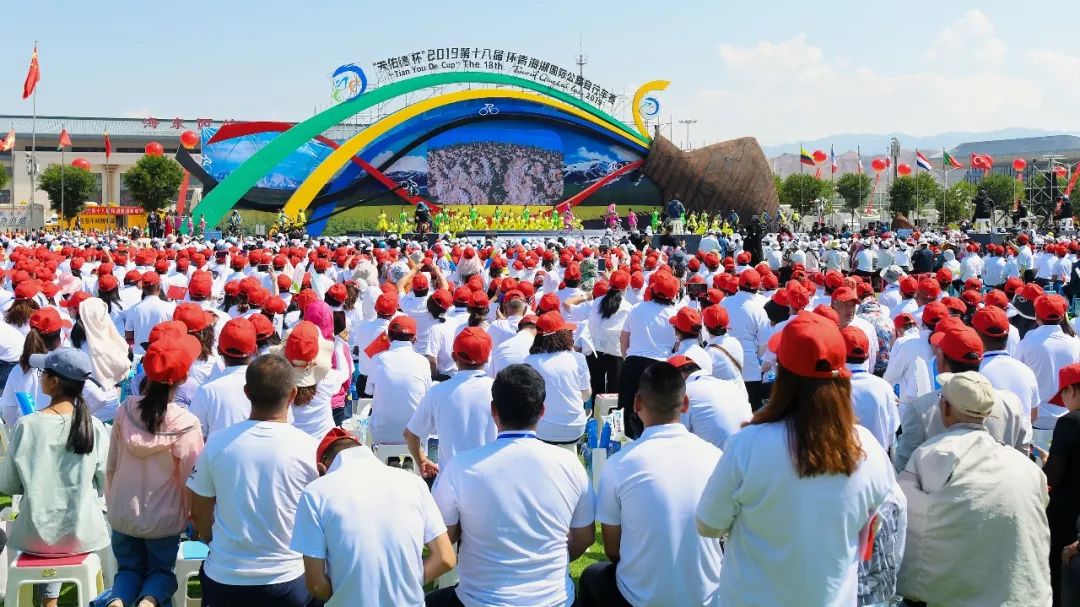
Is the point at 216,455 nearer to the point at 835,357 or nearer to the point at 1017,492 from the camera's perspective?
the point at 835,357

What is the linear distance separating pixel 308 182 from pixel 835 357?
138 ft

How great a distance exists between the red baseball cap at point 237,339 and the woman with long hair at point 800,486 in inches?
116

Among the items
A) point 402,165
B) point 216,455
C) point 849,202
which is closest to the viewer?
point 216,455

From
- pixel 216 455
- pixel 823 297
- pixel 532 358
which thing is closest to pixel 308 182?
pixel 823 297

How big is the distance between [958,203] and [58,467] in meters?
72.4

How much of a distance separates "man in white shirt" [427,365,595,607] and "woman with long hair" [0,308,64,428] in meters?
3.79

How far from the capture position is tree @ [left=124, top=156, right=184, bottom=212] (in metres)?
63.8

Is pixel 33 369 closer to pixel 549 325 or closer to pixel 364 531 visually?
pixel 549 325

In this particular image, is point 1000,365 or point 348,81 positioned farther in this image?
point 348,81

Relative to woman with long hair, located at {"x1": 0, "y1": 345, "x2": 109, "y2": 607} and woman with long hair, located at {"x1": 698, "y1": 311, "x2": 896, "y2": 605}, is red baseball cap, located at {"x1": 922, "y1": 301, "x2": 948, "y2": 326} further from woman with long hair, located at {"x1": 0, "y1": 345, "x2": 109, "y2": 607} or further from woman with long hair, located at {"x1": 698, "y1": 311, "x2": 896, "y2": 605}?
woman with long hair, located at {"x1": 0, "y1": 345, "x2": 109, "y2": 607}

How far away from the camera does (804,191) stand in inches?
2926

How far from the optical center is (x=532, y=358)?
22.9 feet

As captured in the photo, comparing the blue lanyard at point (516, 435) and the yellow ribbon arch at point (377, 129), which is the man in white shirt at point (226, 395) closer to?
the blue lanyard at point (516, 435)

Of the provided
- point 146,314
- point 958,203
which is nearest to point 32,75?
point 146,314
